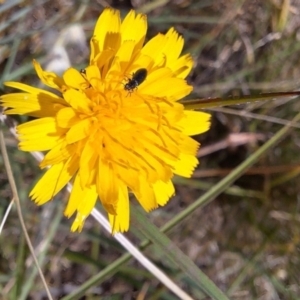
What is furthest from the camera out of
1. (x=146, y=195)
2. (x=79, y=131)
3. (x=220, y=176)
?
(x=220, y=176)

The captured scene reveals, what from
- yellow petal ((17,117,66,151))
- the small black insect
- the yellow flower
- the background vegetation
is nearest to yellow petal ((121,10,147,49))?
the yellow flower

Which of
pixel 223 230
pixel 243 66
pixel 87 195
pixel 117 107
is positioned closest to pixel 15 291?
pixel 87 195

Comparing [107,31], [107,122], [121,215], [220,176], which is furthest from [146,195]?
[220,176]

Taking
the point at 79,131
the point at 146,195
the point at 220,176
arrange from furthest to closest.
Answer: the point at 220,176 < the point at 146,195 < the point at 79,131

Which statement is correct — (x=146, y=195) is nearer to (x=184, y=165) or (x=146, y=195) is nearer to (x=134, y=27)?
(x=184, y=165)

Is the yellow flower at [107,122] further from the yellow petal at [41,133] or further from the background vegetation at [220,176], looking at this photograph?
the background vegetation at [220,176]

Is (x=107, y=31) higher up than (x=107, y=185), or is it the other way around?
(x=107, y=31)

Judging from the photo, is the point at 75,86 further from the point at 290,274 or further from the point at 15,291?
the point at 290,274
